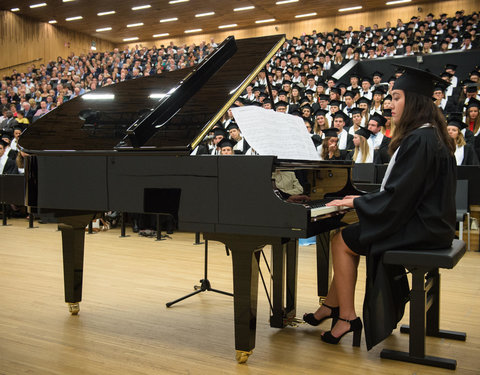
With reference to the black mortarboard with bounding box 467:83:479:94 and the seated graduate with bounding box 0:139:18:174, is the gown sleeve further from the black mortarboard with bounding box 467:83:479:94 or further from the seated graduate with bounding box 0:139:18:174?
the seated graduate with bounding box 0:139:18:174

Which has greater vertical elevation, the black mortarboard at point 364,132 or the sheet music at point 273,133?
the black mortarboard at point 364,132

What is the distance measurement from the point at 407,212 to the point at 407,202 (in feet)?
0.19

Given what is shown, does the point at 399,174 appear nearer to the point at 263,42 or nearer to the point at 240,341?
the point at 240,341

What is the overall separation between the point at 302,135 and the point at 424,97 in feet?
2.57

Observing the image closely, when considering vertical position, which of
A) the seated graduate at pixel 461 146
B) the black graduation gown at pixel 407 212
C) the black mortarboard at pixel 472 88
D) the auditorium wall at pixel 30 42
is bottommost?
the black graduation gown at pixel 407 212

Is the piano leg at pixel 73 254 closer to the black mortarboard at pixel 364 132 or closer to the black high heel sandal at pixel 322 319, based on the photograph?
the black high heel sandal at pixel 322 319

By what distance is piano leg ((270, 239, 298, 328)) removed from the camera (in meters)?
2.98

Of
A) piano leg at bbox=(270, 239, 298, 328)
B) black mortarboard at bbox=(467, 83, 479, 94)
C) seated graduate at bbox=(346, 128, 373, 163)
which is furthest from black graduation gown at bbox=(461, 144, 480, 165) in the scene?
piano leg at bbox=(270, 239, 298, 328)

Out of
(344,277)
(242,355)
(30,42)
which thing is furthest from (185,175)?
(30,42)

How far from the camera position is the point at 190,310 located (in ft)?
11.5

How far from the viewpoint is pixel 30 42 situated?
22.5m

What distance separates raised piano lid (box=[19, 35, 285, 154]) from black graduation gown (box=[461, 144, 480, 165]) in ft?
13.8

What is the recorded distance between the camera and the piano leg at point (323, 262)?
330 centimetres

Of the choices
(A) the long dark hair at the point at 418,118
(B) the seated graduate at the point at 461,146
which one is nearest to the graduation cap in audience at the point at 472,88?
(B) the seated graduate at the point at 461,146
